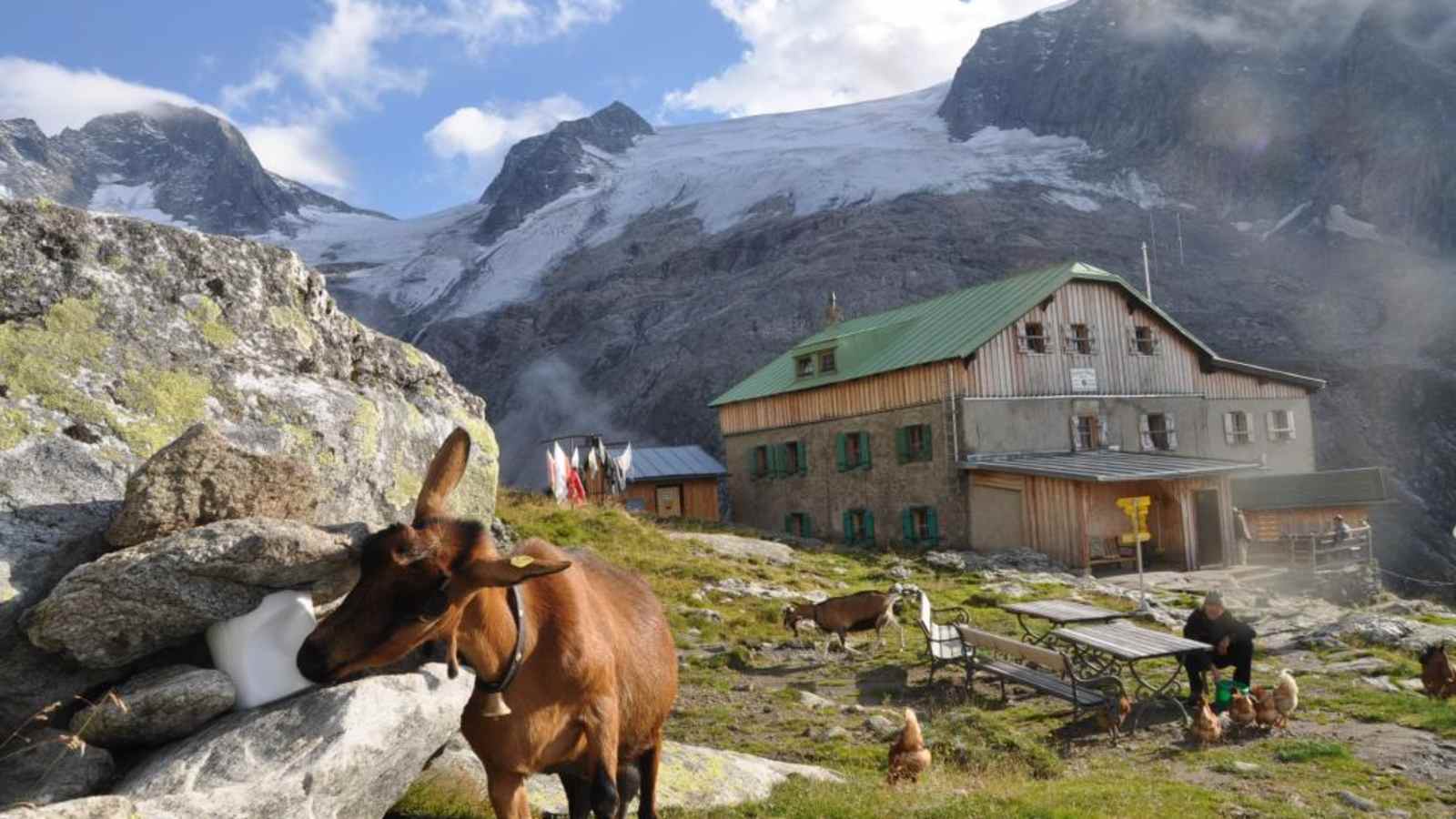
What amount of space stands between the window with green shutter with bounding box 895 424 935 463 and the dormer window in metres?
4.78

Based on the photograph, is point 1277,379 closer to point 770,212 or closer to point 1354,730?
point 1354,730

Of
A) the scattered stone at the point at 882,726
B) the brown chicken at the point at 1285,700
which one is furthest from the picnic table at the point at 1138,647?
the scattered stone at the point at 882,726

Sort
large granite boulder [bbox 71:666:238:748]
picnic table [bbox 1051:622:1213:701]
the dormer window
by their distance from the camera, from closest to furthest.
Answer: large granite boulder [bbox 71:666:238:748] < picnic table [bbox 1051:622:1213:701] < the dormer window

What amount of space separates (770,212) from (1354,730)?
305 ft

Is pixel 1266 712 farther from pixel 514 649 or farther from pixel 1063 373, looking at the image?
pixel 1063 373

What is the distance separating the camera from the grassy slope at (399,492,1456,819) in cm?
754

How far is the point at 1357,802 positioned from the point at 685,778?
6102 mm

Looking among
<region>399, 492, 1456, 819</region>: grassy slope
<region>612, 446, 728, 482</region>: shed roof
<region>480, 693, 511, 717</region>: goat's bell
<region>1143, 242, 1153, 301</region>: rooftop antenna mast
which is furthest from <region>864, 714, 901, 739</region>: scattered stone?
<region>612, 446, 728, 482</region>: shed roof

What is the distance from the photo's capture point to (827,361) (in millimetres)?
37812

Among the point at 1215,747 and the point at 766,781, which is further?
the point at 1215,747

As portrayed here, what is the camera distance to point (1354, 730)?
11.7m

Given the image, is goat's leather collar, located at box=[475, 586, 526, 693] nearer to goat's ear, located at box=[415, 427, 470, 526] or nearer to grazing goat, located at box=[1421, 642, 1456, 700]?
goat's ear, located at box=[415, 427, 470, 526]

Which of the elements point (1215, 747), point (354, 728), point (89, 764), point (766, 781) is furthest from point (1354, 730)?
point (89, 764)

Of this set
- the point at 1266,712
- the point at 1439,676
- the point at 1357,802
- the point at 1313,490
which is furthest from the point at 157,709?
the point at 1313,490
